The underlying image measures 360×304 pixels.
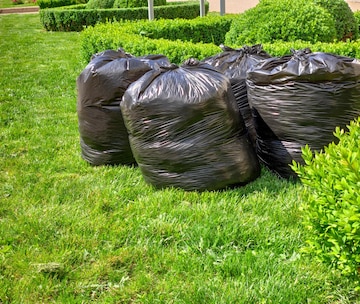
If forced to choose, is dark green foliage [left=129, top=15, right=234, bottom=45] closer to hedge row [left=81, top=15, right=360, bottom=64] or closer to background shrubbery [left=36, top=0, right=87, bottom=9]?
hedge row [left=81, top=15, right=360, bottom=64]

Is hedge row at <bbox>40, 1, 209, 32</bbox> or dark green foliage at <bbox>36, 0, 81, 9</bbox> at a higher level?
dark green foliage at <bbox>36, 0, 81, 9</bbox>

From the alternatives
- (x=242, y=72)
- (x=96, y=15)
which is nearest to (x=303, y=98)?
(x=242, y=72)

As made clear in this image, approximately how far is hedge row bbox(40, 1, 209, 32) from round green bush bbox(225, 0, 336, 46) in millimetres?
8308

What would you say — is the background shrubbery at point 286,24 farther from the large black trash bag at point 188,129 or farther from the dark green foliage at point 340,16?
the large black trash bag at point 188,129

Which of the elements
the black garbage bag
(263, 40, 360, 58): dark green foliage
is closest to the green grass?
the black garbage bag

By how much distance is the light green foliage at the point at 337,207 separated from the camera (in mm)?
1960

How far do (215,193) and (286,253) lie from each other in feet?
2.56

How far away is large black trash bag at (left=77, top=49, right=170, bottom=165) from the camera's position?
12.1 ft

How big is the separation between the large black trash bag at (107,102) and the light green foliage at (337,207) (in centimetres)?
175

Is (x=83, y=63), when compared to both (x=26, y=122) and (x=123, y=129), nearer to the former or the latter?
(x=26, y=122)

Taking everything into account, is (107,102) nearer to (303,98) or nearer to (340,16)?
(303,98)

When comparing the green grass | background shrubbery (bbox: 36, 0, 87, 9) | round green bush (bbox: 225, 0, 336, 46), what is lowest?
the green grass

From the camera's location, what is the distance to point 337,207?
2.11 m

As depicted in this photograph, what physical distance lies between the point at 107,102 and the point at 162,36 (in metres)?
4.18
